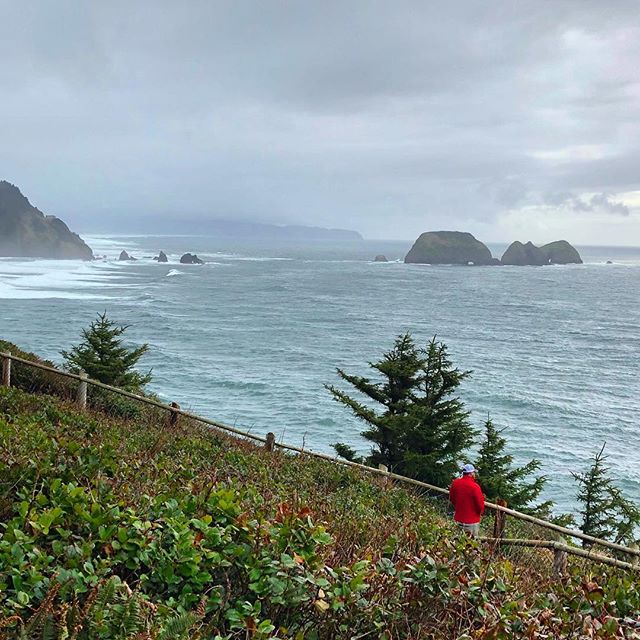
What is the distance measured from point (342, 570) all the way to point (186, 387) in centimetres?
3803

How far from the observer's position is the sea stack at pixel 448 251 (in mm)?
192875

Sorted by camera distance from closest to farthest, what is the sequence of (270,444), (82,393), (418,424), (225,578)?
(225,578) < (270,444) < (82,393) < (418,424)

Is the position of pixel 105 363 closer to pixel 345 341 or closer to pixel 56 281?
pixel 345 341

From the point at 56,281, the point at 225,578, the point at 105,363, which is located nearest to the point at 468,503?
the point at 225,578

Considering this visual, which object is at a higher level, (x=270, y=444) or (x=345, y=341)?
(x=270, y=444)

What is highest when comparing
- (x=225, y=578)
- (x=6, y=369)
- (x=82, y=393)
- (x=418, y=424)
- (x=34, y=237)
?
(x=34, y=237)

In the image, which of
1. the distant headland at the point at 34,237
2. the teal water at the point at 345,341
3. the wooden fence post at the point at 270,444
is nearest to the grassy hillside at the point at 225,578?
the wooden fence post at the point at 270,444

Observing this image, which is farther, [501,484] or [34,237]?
[34,237]

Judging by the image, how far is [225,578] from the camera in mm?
3979

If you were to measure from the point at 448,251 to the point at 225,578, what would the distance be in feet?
638

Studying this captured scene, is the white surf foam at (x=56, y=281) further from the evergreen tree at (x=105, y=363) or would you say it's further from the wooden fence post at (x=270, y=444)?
the wooden fence post at (x=270, y=444)

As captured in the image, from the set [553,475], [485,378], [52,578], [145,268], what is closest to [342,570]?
[52,578]

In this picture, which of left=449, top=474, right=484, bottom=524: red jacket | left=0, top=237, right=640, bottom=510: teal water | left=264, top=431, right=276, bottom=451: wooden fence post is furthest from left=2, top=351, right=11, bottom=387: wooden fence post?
left=449, top=474, right=484, bottom=524: red jacket

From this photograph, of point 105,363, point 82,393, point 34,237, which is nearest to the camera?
point 82,393
